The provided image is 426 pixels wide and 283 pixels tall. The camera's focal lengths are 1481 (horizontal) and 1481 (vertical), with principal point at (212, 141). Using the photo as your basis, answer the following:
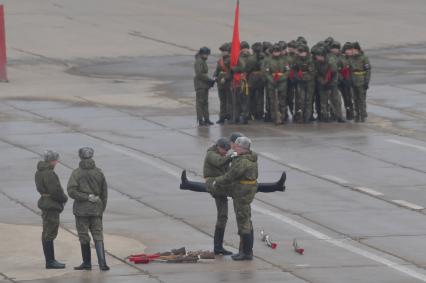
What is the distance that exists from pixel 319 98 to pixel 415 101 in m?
3.88

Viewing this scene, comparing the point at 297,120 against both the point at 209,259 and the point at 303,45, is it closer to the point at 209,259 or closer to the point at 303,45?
the point at 303,45

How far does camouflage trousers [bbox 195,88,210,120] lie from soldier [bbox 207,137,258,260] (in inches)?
437

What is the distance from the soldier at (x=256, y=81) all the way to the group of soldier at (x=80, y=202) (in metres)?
12.1

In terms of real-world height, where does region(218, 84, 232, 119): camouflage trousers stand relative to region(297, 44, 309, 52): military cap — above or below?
below

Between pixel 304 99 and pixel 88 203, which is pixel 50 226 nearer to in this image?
pixel 88 203

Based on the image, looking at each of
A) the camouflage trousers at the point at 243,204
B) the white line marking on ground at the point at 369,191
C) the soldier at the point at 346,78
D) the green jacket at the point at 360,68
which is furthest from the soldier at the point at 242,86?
the camouflage trousers at the point at 243,204

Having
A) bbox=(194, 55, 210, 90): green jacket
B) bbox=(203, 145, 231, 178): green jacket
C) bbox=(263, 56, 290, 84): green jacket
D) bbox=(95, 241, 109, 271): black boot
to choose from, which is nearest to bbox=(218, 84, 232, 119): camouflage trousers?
bbox=(194, 55, 210, 90): green jacket

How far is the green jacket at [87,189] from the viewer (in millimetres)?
18109

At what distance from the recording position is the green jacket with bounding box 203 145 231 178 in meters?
18.9

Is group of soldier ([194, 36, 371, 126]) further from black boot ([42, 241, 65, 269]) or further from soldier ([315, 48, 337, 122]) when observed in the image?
black boot ([42, 241, 65, 269])

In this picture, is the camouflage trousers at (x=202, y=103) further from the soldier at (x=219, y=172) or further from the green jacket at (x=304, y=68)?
the soldier at (x=219, y=172)

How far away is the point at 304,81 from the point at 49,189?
12564mm

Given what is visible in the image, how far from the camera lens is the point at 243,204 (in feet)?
61.6

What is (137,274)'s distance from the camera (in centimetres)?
1798
